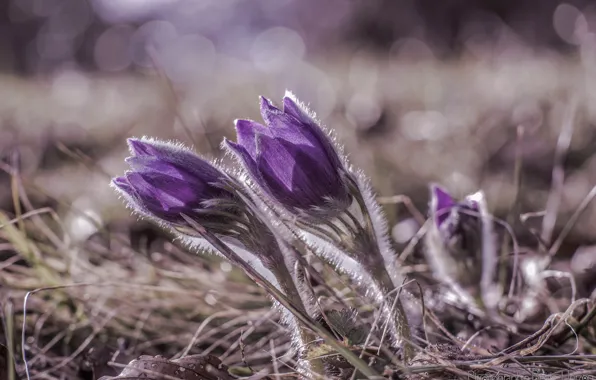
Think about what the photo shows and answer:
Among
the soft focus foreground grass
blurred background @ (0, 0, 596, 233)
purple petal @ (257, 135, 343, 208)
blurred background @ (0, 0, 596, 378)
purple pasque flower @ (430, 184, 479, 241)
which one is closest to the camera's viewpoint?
purple petal @ (257, 135, 343, 208)

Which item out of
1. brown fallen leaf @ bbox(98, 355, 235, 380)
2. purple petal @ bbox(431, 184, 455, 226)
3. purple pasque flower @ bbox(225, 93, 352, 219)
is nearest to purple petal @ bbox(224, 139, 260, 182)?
purple pasque flower @ bbox(225, 93, 352, 219)

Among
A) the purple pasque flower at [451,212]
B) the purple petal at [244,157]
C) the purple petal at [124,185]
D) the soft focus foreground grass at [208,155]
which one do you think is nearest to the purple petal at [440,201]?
the purple pasque flower at [451,212]

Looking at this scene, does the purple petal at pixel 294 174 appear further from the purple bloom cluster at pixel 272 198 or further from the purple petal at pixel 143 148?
the purple petal at pixel 143 148

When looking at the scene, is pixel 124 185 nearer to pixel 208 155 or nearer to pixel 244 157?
pixel 244 157

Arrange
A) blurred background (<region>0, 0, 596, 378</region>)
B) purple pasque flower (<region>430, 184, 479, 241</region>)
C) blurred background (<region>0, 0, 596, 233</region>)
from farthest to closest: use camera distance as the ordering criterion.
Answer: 1. blurred background (<region>0, 0, 596, 233</region>)
2. blurred background (<region>0, 0, 596, 378</region>)
3. purple pasque flower (<region>430, 184, 479, 241</region>)

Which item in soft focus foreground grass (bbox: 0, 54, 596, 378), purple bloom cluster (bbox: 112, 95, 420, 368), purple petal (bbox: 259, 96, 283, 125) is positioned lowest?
soft focus foreground grass (bbox: 0, 54, 596, 378)

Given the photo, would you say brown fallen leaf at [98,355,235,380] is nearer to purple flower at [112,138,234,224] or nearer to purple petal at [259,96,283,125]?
purple flower at [112,138,234,224]

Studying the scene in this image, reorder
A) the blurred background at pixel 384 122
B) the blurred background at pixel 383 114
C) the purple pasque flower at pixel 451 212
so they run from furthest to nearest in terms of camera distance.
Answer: the blurred background at pixel 383 114, the blurred background at pixel 384 122, the purple pasque flower at pixel 451 212
